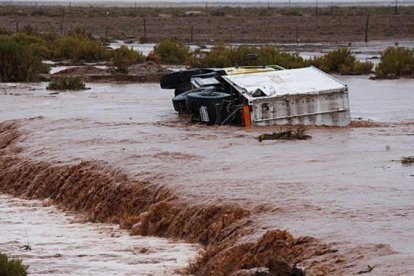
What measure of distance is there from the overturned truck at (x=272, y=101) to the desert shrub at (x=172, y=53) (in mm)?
19739

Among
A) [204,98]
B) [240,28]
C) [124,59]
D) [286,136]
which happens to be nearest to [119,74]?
[124,59]

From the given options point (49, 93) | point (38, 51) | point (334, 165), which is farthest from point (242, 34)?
point (334, 165)

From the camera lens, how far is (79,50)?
144ft

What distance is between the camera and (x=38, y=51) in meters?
44.0

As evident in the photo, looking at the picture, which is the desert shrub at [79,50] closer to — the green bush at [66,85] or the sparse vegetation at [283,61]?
the sparse vegetation at [283,61]

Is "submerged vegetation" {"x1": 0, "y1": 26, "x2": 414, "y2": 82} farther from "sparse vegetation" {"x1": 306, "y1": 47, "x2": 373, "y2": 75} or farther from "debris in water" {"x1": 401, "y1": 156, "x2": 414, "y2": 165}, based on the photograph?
"debris in water" {"x1": 401, "y1": 156, "x2": 414, "y2": 165}

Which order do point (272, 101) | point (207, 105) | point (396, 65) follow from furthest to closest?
1. point (396, 65)
2. point (207, 105)
3. point (272, 101)

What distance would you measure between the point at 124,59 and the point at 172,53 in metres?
5.27

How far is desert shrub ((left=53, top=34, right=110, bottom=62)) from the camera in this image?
4403 cm

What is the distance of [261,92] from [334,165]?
211 inches

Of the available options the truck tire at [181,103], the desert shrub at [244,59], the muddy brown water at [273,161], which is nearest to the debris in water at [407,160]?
the muddy brown water at [273,161]

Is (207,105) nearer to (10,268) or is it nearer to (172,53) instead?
(10,268)

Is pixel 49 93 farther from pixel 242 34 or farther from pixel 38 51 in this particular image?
pixel 242 34

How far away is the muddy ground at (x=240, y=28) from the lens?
62.1 meters
